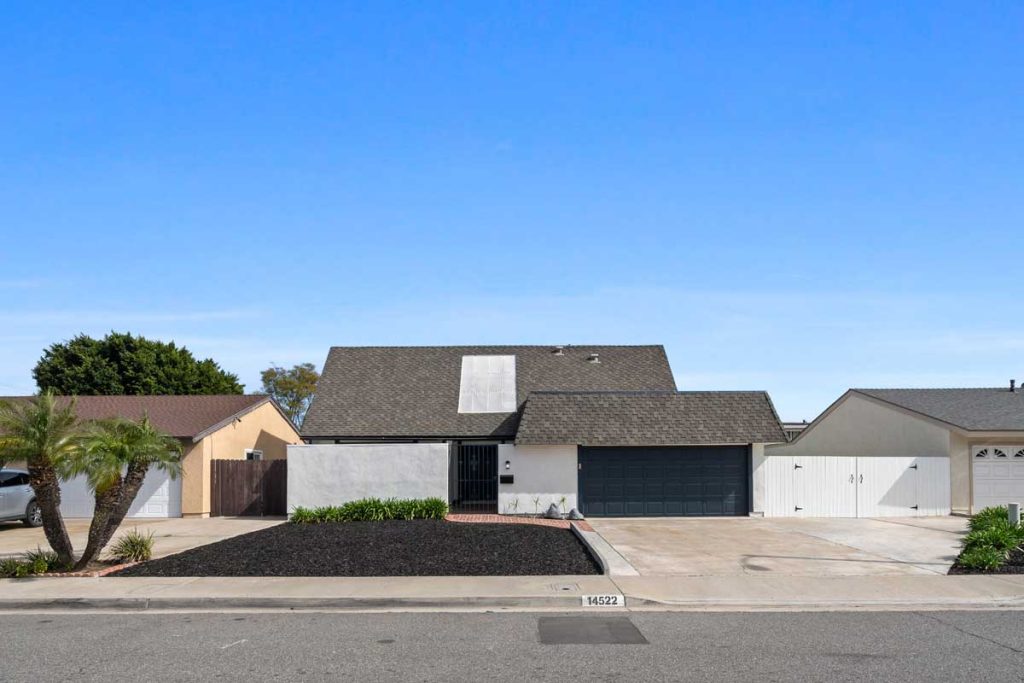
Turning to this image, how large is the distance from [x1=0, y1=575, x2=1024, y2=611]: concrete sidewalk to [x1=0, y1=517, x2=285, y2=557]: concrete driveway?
4.24 meters

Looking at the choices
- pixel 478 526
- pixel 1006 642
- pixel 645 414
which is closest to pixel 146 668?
pixel 1006 642

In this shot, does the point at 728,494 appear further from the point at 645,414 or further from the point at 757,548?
the point at 757,548

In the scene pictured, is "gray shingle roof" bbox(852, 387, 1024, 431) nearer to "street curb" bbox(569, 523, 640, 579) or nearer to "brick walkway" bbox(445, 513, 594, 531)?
"brick walkway" bbox(445, 513, 594, 531)

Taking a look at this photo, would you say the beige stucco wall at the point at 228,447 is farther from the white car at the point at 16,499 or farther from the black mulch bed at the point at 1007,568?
the black mulch bed at the point at 1007,568

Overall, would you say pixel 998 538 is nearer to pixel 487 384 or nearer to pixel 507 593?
pixel 507 593

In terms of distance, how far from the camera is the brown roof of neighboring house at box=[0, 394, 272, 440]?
27719 millimetres

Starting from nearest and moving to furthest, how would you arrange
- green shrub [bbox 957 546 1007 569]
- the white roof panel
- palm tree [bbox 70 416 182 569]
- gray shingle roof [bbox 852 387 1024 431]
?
green shrub [bbox 957 546 1007 569]
palm tree [bbox 70 416 182 569]
gray shingle roof [bbox 852 387 1024 431]
the white roof panel

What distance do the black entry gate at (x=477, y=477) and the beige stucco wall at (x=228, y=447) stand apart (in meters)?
5.92

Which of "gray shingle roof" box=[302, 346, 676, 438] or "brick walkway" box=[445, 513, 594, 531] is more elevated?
"gray shingle roof" box=[302, 346, 676, 438]

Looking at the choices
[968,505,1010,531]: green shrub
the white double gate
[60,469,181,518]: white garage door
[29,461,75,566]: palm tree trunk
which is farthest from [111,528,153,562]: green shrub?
the white double gate

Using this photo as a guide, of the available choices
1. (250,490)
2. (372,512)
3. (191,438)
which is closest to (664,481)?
(372,512)

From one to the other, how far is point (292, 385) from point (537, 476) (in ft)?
155

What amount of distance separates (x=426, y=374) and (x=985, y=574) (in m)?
20.9

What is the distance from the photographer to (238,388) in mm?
52406
